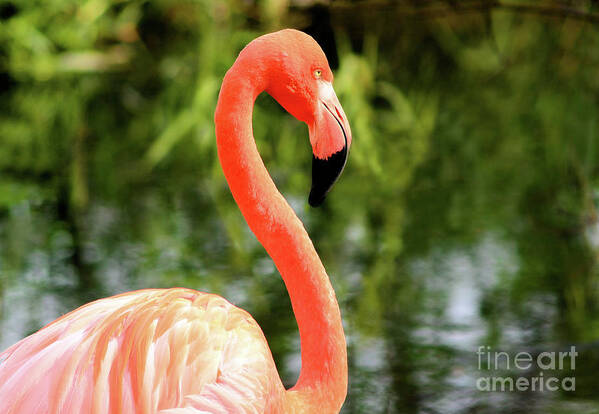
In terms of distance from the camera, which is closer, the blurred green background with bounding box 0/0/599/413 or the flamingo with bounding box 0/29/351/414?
the flamingo with bounding box 0/29/351/414

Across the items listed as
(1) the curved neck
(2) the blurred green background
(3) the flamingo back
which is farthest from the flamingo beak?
(2) the blurred green background

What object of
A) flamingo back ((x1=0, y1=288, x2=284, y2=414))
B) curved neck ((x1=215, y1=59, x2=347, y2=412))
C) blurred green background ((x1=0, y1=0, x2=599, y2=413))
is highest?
blurred green background ((x1=0, y1=0, x2=599, y2=413))

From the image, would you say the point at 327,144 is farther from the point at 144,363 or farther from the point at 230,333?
the point at 144,363

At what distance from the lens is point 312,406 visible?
250 centimetres

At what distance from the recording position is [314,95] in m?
2.51

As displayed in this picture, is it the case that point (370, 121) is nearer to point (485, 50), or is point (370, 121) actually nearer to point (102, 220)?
point (102, 220)

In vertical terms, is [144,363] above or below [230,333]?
below

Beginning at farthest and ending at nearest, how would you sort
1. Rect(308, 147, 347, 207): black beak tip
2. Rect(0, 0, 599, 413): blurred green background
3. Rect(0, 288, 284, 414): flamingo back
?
Rect(0, 0, 599, 413): blurred green background, Rect(308, 147, 347, 207): black beak tip, Rect(0, 288, 284, 414): flamingo back

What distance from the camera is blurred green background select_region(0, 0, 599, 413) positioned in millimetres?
3896

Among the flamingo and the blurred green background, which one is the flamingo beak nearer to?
the flamingo

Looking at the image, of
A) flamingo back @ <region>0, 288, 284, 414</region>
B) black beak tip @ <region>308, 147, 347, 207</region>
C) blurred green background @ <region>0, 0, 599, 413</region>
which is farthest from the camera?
blurred green background @ <region>0, 0, 599, 413</region>

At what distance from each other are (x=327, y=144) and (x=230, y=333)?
59 centimetres

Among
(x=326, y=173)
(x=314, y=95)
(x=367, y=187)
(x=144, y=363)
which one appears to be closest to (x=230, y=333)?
(x=144, y=363)

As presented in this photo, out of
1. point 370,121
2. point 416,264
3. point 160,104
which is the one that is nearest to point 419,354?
point 416,264
